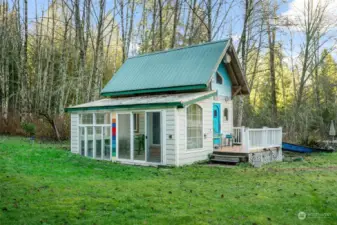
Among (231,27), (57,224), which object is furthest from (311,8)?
(57,224)

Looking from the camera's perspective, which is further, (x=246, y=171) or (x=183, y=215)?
(x=246, y=171)

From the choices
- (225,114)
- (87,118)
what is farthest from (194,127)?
(87,118)

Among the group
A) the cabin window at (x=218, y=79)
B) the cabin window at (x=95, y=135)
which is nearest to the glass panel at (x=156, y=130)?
the cabin window at (x=95, y=135)

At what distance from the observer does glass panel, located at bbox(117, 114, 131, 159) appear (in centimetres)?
1192

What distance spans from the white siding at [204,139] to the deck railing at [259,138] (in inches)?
52.0

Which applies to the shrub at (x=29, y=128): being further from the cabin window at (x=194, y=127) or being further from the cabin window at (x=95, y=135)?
the cabin window at (x=194, y=127)

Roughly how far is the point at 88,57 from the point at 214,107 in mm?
19093

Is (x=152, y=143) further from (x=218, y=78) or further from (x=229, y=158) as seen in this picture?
(x=218, y=78)

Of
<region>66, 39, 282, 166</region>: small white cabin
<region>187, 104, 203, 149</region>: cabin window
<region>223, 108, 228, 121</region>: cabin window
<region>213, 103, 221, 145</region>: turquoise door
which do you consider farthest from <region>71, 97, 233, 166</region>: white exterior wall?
<region>223, 108, 228, 121</region>: cabin window

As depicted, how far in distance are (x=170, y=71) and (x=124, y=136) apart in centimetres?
391

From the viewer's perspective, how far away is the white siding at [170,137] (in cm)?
1064

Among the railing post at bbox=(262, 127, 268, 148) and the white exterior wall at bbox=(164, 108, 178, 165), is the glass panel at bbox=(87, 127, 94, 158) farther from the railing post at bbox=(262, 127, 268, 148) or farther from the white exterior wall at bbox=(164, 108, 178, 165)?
the railing post at bbox=(262, 127, 268, 148)

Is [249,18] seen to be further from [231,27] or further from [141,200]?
[141,200]

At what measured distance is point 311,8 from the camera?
23562 millimetres
